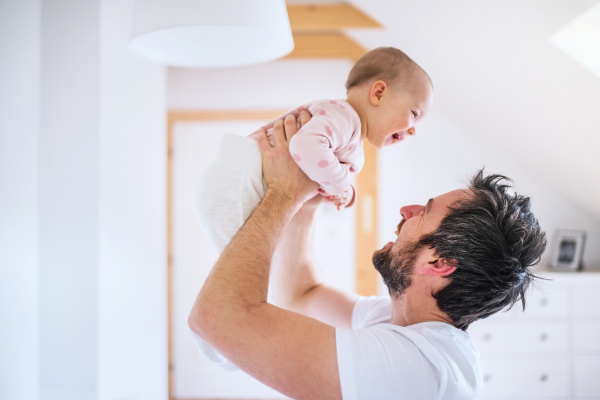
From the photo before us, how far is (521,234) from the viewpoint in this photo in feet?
3.30

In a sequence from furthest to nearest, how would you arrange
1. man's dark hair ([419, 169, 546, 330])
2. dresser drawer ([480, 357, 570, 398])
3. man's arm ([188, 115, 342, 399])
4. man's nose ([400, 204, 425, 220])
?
1. dresser drawer ([480, 357, 570, 398])
2. man's nose ([400, 204, 425, 220])
3. man's dark hair ([419, 169, 546, 330])
4. man's arm ([188, 115, 342, 399])

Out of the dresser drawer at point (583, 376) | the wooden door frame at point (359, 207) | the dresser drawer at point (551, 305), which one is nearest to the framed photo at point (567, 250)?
the dresser drawer at point (551, 305)

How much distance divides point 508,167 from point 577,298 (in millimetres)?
1139

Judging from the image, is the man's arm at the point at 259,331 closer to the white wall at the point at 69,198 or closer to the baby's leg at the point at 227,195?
the baby's leg at the point at 227,195

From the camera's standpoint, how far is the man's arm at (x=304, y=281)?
1.34m

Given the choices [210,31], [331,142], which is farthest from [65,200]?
[331,142]

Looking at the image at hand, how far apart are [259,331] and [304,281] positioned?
576 mm

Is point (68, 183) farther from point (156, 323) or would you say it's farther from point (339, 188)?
point (156, 323)

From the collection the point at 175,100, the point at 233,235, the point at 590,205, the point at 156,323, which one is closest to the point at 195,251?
the point at 156,323

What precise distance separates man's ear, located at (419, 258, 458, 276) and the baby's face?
17.8 inches

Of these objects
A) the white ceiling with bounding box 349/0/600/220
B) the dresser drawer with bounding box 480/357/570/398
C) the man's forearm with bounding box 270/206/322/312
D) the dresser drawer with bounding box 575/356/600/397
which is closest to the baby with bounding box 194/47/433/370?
the man's forearm with bounding box 270/206/322/312

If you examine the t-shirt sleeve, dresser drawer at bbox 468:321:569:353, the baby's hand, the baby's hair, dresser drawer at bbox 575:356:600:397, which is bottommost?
dresser drawer at bbox 575:356:600:397

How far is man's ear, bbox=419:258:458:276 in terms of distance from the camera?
3.28ft

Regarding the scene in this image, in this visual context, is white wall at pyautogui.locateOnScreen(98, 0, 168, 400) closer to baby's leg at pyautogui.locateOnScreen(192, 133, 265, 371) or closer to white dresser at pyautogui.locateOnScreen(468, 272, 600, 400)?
baby's leg at pyautogui.locateOnScreen(192, 133, 265, 371)
